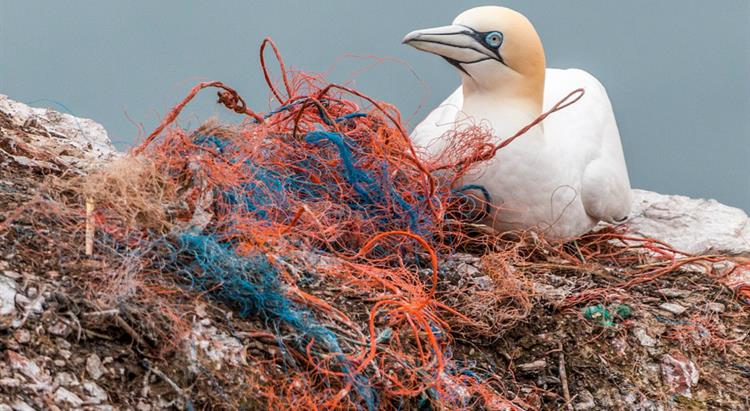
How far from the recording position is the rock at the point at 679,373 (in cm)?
533

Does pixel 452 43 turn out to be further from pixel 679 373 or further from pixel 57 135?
pixel 57 135

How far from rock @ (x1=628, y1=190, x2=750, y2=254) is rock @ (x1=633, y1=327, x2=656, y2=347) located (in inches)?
82.2

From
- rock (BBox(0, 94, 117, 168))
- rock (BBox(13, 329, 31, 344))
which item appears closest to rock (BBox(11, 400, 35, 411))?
rock (BBox(13, 329, 31, 344))

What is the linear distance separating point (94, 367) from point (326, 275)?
128 centimetres

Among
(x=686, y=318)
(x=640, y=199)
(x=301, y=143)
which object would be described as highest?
(x=301, y=143)

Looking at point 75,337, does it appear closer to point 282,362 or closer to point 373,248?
point 282,362

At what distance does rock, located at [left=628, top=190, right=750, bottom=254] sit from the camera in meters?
7.77

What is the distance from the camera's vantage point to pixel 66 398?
3908mm

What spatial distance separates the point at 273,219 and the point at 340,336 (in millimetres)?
959

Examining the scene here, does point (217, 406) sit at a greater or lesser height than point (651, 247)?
greater

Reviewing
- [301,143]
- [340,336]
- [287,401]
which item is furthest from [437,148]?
[287,401]

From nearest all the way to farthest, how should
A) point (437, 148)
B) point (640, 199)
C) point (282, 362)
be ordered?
point (282, 362)
point (437, 148)
point (640, 199)

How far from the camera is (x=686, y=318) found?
5.78 meters

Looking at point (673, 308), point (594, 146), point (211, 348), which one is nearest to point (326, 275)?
point (211, 348)
